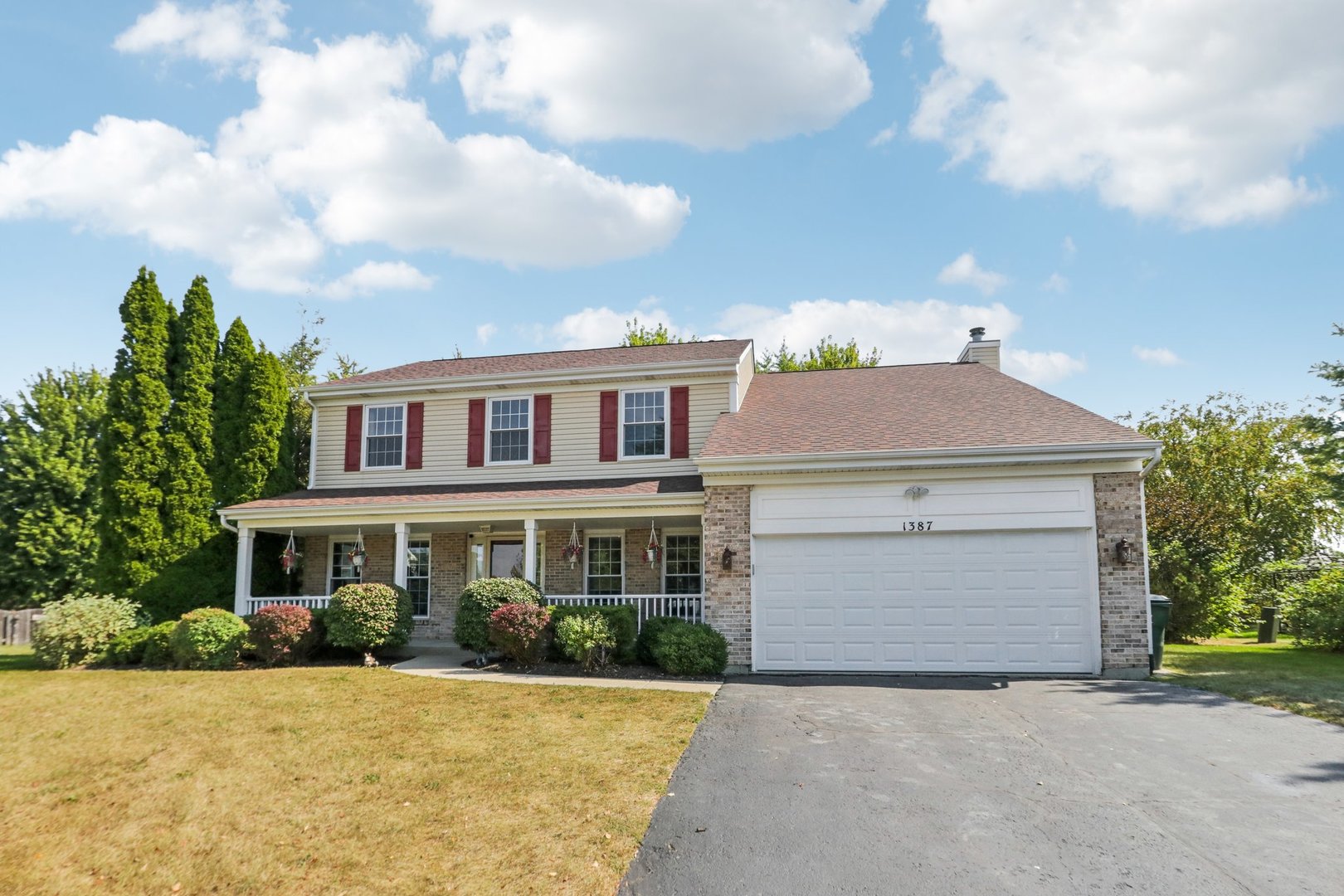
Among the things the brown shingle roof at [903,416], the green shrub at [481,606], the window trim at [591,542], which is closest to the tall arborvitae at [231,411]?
the green shrub at [481,606]

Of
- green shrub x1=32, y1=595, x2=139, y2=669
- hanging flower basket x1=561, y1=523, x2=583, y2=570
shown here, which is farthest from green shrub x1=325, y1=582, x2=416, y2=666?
green shrub x1=32, y1=595, x2=139, y2=669

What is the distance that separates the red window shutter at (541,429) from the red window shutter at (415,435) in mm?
2649

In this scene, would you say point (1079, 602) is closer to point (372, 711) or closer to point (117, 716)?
point (372, 711)

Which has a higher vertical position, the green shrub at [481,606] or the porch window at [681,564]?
the porch window at [681,564]

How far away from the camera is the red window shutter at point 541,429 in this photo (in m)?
17.3

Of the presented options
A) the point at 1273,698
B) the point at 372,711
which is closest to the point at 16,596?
the point at 372,711

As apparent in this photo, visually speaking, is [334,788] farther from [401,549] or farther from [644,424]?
[644,424]

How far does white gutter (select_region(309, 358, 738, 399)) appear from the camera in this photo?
54.9 feet

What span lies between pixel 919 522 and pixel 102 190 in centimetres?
1276

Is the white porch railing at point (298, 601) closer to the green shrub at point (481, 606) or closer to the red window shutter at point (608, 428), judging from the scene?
the green shrub at point (481, 606)

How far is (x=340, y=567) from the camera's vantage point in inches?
717

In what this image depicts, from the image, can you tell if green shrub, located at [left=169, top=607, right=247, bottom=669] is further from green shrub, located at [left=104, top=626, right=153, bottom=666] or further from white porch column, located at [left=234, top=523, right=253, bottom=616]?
white porch column, located at [left=234, top=523, right=253, bottom=616]

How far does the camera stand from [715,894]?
15.6ft

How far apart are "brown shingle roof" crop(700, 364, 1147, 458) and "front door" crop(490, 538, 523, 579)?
537cm
